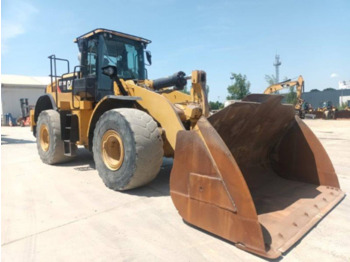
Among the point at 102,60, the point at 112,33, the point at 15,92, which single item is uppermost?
the point at 15,92

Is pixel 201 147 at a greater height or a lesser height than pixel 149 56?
lesser

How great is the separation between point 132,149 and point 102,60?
246 centimetres

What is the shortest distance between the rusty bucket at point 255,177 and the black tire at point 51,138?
3844 mm

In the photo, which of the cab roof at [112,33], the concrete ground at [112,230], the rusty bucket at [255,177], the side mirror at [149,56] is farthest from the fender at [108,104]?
the rusty bucket at [255,177]

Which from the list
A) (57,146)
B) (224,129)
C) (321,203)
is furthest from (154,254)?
(57,146)

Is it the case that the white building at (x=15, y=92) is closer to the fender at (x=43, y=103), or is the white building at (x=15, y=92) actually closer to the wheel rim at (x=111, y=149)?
the fender at (x=43, y=103)

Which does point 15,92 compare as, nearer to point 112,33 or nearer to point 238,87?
point 238,87

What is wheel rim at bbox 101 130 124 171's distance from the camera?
4387mm

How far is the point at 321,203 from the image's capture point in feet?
11.5

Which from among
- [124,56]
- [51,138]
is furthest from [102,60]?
[51,138]

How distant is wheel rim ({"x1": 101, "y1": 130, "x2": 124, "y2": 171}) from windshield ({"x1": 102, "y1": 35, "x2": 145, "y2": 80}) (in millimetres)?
1678

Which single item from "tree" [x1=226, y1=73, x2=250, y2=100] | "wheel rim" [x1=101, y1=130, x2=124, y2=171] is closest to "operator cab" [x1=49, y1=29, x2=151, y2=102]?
"wheel rim" [x1=101, y1=130, x2=124, y2=171]

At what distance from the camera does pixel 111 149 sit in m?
4.57

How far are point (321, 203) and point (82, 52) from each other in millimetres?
5056
